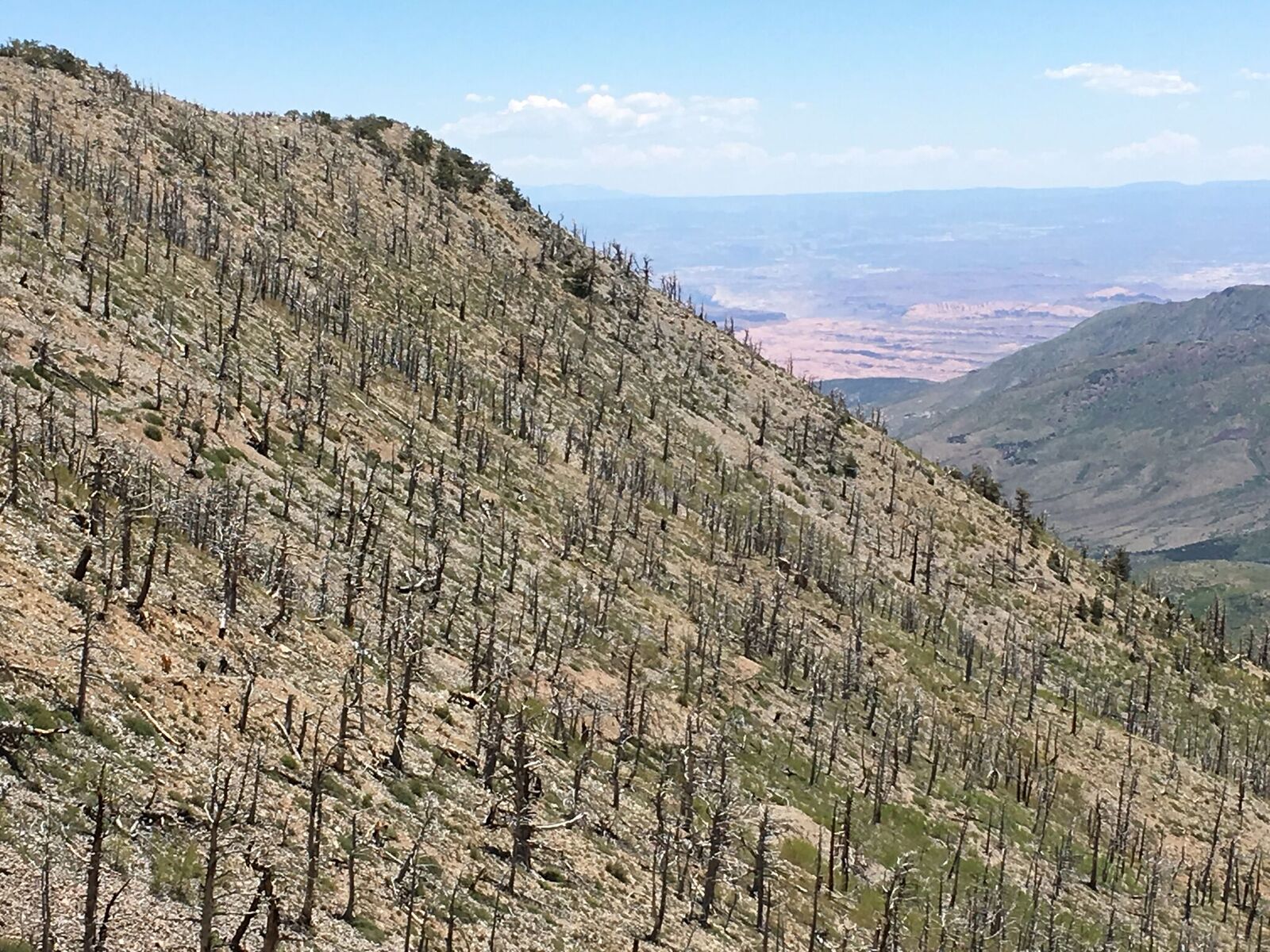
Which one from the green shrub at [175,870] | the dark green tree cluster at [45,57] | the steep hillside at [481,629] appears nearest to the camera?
the green shrub at [175,870]

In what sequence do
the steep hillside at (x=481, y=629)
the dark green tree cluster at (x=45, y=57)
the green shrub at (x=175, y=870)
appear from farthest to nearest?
the dark green tree cluster at (x=45, y=57)
the steep hillside at (x=481, y=629)
the green shrub at (x=175, y=870)

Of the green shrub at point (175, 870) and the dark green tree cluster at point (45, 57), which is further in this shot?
the dark green tree cluster at point (45, 57)

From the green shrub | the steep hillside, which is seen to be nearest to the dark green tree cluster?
the steep hillside

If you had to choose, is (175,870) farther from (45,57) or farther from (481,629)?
(45,57)

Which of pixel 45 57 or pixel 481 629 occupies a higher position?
pixel 45 57

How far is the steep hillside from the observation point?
25234 millimetres

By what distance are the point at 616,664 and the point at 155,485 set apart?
23294 millimetres

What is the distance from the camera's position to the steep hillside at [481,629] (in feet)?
82.8

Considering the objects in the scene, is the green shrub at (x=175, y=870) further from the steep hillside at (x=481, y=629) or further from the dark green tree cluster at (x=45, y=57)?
the dark green tree cluster at (x=45, y=57)

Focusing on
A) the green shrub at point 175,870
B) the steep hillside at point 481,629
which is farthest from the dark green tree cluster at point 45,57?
the green shrub at point 175,870

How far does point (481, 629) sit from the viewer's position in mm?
45781

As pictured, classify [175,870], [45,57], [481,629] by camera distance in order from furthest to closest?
[45,57] → [481,629] → [175,870]

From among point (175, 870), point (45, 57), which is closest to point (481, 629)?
point (175, 870)

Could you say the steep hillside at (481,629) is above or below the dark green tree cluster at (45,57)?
below
